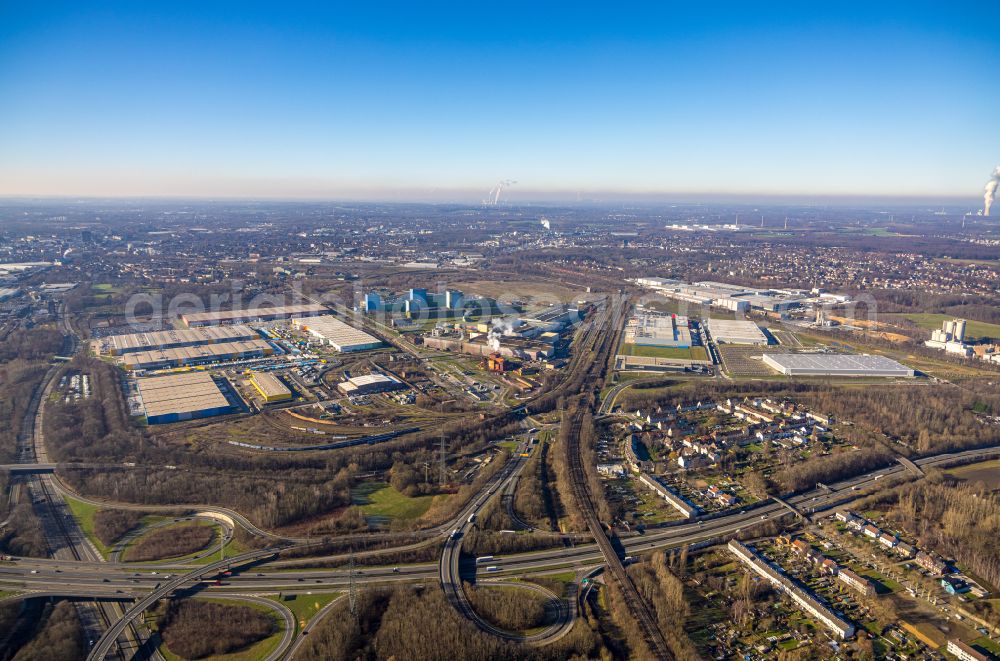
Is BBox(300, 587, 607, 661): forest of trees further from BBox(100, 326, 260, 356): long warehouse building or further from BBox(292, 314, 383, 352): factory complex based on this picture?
BBox(100, 326, 260, 356): long warehouse building

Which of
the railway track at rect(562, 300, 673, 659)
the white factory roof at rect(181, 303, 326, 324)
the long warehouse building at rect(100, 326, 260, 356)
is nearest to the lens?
the railway track at rect(562, 300, 673, 659)

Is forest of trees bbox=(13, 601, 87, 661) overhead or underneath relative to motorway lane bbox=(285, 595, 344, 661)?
overhead

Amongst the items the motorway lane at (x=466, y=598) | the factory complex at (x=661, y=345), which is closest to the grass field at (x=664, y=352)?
the factory complex at (x=661, y=345)

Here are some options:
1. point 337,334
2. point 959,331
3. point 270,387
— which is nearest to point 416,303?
point 337,334

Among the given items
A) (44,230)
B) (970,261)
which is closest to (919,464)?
(970,261)

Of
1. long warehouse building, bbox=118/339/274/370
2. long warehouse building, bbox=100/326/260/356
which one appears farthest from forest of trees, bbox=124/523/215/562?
long warehouse building, bbox=100/326/260/356

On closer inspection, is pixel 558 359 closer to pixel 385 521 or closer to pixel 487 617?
pixel 385 521
